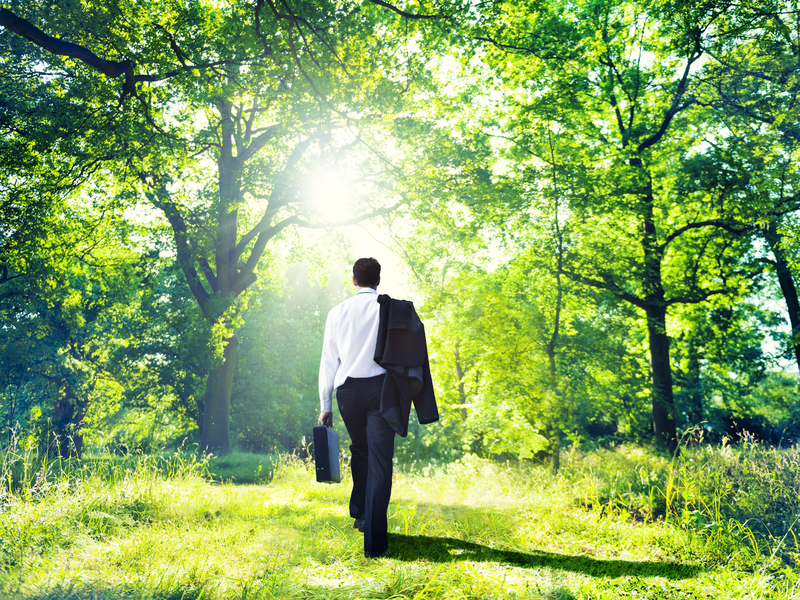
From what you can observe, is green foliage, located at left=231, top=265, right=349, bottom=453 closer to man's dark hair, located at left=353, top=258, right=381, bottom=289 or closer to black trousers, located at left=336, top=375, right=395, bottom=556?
man's dark hair, located at left=353, top=258, right=381, bottom=289

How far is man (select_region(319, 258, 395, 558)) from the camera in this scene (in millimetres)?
3301

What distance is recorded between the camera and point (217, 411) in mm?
14180

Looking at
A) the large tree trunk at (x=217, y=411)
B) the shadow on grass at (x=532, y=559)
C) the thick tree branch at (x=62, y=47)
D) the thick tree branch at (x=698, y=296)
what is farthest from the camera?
the large tree trunk at (x=217, y=411)

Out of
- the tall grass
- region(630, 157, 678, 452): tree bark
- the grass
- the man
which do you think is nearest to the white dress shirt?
the man

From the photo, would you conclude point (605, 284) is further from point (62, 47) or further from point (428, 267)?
point (62, 47)

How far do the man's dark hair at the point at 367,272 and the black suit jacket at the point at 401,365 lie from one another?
42cm

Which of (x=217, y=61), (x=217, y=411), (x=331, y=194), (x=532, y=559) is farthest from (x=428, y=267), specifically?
(x=532, y=559)

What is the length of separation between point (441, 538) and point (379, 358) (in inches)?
69.2

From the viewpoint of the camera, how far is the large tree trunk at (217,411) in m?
14.0

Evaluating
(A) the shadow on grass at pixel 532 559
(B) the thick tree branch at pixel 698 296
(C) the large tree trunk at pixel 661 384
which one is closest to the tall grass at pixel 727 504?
(A) the shadow on grass at pixel 532 559

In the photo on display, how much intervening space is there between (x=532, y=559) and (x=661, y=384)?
11718mm

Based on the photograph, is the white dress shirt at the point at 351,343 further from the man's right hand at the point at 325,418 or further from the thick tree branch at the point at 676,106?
the thick tree branch at the point at 676,106

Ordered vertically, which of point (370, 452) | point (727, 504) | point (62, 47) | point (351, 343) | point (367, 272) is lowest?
point (727, 504)

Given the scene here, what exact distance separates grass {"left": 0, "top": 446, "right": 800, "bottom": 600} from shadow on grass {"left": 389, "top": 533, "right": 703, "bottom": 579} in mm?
20
